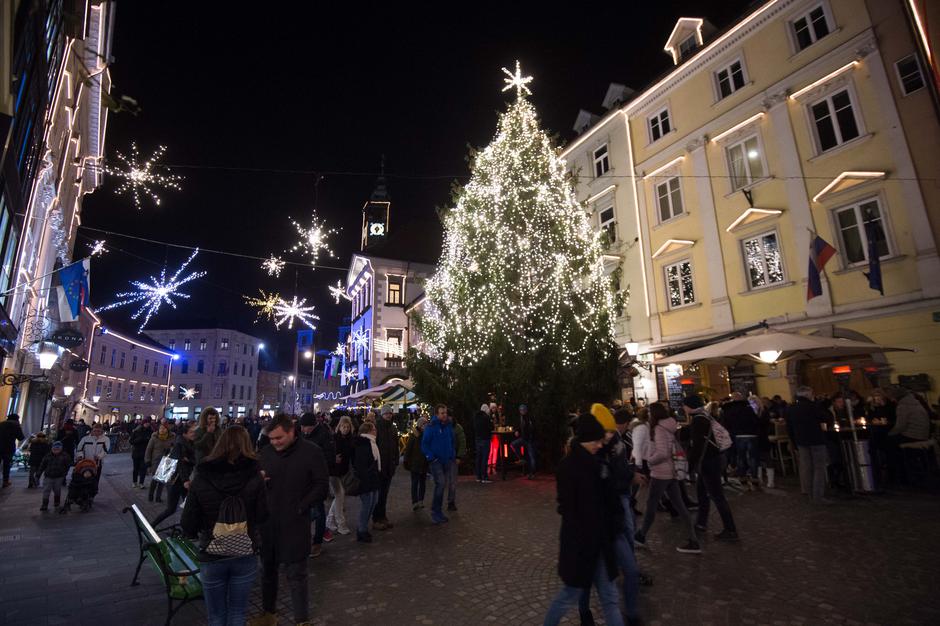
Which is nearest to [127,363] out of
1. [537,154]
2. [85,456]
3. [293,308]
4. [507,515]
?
[293,308]

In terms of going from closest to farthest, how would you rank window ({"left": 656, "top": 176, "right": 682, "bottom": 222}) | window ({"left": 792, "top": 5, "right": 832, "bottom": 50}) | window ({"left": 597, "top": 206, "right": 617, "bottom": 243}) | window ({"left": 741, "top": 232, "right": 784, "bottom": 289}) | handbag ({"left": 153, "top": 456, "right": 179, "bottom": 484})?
1. handbag ({"left": 153, "top": 456, "right": 179, "bottom": 484})
2. window ({"left": 792, "top": 5, "right": 832, "bottom": 50})
3. window ({"left": 741, "top": 232, "right": 784, "bottom": 289})
4. window ({"left": 656, "top": 176, "right": 682, "bottom": 222})
5. window ({"left": 597, "top": 206, "right": 617, "bottom": 243})

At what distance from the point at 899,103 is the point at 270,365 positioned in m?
Answer: 99.2

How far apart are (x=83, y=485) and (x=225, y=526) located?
33.4ft

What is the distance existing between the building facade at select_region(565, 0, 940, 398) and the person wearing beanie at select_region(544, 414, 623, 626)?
13.2 metres

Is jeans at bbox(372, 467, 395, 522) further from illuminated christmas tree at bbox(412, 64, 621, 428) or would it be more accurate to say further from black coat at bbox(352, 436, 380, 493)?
illuminated christmas tree at bbox(412, 64, 621, 428)

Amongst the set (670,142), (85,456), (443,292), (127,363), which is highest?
(670,142)

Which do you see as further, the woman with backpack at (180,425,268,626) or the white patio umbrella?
the white patio umbrella

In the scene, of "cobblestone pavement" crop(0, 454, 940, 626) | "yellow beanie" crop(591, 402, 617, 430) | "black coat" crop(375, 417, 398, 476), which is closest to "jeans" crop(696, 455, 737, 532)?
"cobblestone pavement" crop(0, 454, 940, 626)

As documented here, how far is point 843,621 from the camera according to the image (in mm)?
4176

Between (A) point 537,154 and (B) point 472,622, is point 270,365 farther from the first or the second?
(B) point 472,622

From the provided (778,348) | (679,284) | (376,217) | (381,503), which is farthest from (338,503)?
(376,217)

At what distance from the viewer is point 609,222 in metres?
22.5

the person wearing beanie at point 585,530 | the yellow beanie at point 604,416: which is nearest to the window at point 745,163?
the yellow beanie at point 604,416

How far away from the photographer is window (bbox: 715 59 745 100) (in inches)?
717
